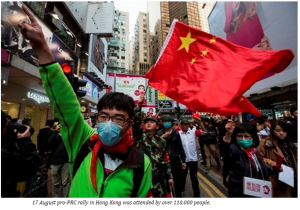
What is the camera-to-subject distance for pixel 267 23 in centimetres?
1309

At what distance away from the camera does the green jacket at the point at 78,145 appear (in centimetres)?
108

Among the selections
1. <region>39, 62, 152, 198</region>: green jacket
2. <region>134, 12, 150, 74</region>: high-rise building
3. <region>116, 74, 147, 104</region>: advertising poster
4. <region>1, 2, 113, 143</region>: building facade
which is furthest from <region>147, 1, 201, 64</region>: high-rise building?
<region>39, 62, 152, 198</region>: green jacket

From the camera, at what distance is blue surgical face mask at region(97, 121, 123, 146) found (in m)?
1.24

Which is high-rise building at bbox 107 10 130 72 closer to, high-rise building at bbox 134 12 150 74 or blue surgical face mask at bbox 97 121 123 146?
high-rise building at bbox 134 12 150 74

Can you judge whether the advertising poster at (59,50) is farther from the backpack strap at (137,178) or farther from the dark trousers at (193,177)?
the backpack strap at (137,178)

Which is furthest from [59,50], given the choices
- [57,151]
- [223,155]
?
[223,155]

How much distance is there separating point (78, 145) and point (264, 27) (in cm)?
1740

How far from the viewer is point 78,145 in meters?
1.25

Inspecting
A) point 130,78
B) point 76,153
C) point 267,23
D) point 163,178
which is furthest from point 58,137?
point 130,78

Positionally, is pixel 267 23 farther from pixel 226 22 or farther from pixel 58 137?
pixel 58 137

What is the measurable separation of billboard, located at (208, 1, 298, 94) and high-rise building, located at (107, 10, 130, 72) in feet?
97.7

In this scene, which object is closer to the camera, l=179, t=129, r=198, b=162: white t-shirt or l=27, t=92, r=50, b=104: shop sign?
l=179, t=129, r=198, b=162: white t-shirt

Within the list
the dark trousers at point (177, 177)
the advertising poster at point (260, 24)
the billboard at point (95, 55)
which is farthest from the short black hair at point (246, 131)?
the billboard at point (95, 55)
